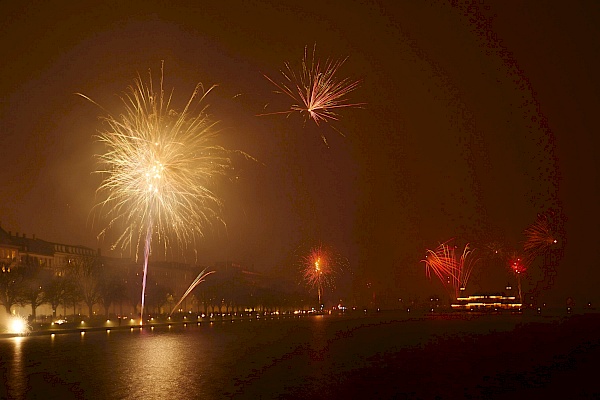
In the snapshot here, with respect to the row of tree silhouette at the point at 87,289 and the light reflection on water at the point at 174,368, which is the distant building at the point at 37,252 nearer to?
the row of tree silhouette at the point at 87,289

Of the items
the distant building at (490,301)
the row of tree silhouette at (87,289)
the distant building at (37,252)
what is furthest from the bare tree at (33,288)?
the distant building at (490,301)

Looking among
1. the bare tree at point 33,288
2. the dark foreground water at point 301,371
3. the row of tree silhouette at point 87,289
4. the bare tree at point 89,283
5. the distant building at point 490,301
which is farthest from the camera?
the distant building at point 490,301

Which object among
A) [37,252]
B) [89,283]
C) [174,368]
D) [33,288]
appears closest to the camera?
[174,368]

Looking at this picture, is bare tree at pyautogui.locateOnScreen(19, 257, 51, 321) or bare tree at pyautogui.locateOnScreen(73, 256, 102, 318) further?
bare tree at pyautogui.locateOnScreen(73, 256, 102, 318)

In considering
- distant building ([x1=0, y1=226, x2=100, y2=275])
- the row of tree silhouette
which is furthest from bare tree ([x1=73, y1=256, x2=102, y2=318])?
distant building ([x1=0, y1=226, x2=100, y2=275])

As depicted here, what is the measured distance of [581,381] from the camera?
21062mm

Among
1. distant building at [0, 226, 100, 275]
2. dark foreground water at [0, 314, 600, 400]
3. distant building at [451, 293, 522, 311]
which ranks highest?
distant building at [0, 226, 100, 275]

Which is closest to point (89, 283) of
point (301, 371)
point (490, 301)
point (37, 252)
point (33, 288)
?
point (33, 288)

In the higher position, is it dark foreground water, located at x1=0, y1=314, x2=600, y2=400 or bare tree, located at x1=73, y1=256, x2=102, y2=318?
bare tree, located at x1=73, y1=256, x2=102, y2=318

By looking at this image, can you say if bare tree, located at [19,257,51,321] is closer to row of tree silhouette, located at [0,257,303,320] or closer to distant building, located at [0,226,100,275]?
row of tree silhouette, located at [0,257,303,320]

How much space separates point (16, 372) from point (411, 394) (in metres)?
14.0

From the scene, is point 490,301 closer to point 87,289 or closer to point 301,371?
point 87,289

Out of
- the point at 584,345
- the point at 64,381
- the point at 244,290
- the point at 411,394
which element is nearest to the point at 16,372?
the point at 64,381

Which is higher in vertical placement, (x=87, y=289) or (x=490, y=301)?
(x=87, y=289)
